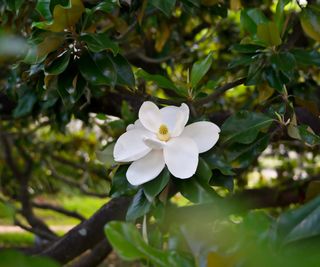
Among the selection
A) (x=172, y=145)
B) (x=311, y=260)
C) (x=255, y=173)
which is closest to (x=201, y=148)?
(x=172, y=145)

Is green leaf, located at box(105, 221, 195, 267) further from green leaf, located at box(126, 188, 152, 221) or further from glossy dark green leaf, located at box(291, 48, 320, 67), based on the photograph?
glossy dark green leaf, located at box(291, 48, 320, 67)

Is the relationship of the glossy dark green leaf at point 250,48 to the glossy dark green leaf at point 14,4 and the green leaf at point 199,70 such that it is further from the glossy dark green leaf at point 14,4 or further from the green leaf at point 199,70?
the glossy dark green leaf at point 14,4

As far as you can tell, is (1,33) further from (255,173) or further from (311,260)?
(255,173)

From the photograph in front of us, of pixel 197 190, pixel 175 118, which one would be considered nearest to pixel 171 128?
pixel 175 118

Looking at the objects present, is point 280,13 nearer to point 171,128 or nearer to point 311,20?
point 311,20

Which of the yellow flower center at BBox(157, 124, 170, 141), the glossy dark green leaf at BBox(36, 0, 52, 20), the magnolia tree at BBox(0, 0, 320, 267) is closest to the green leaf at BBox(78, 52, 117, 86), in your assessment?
the magnolia tree at BBox(0, 0, 320, 267)

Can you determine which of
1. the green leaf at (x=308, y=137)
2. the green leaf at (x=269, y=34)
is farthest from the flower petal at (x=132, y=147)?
the green leaf at (x=269, y=34)
